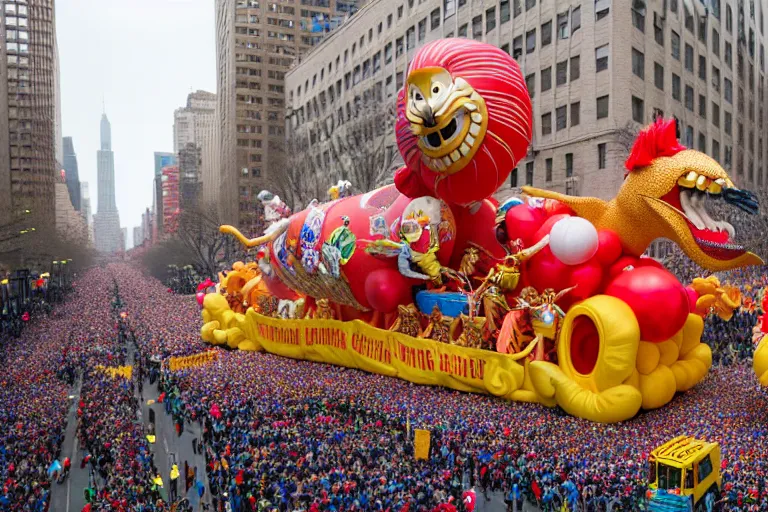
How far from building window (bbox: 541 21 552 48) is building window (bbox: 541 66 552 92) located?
112 centimetres

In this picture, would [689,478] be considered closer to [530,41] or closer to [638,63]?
[638,63]

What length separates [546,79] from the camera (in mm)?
28172

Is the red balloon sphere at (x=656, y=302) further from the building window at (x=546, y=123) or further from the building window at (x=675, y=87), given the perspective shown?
→ the building window at (x=675, y=87)

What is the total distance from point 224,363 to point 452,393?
313 inches

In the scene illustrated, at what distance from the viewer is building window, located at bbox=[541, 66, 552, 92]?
27.9 m

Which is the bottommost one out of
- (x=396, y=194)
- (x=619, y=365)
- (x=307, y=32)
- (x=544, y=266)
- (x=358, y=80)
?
(x=619, y=365)

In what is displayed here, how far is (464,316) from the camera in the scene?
14898mm

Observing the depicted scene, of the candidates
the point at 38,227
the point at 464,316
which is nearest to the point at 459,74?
the point at 464,316

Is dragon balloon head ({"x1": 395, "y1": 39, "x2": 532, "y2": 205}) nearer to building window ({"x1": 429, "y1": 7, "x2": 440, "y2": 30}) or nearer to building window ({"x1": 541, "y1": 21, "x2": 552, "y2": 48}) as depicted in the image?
building window ({"x1": 541, "y1": 21, "x2": 552, "y2": 48})

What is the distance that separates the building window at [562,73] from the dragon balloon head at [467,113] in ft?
44.6

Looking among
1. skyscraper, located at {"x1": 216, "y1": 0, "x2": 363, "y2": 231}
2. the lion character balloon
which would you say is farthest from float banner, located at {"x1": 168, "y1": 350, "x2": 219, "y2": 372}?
skyscraper, located at {"x1": 216, "y1": 0, "x2": 363, "y2": 231}

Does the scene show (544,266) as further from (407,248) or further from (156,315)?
(156,315)

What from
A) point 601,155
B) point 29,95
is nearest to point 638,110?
point 601,155

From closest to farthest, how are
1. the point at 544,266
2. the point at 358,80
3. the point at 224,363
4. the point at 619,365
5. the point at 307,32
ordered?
the point at 619,365 → the point at 544,266 → the point at 224,363 → the point at 358,80 → the point at 307,32
